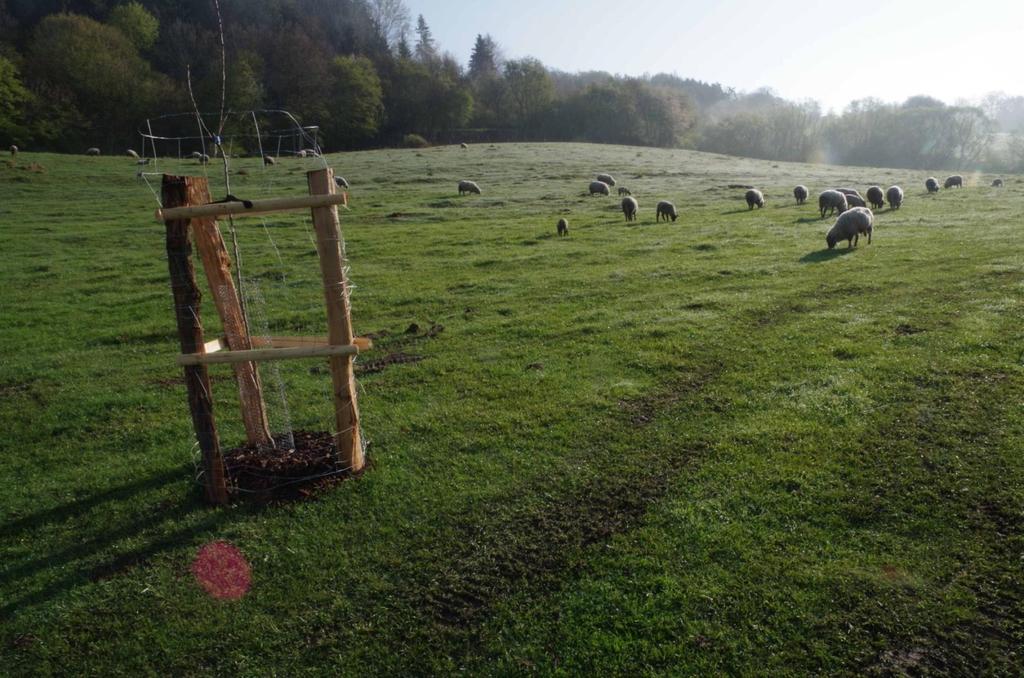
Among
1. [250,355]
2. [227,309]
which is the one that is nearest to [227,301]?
[227,309]

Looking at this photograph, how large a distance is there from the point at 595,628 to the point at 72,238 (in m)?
30.5

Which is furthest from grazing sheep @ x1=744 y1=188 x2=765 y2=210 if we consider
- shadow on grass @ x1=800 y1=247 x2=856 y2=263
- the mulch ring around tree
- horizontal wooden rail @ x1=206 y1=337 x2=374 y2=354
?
the mulch ring around tree

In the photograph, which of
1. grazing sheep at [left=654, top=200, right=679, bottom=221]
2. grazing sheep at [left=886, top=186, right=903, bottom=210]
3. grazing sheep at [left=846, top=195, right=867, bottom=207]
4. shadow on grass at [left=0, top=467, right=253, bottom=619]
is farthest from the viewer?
grazing sheep at [left=886, top=186, right=903, bottom=210]

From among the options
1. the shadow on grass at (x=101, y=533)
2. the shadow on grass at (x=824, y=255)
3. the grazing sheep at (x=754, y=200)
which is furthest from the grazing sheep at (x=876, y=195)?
the shadow on grass at (x=101, y=533)

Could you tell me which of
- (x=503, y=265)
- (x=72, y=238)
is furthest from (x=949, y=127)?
(x=72, y=238)

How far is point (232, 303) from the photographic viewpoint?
7.89 m

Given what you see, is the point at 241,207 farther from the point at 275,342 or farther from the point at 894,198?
the point at 894,198

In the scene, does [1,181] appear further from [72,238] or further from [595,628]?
[595,628]

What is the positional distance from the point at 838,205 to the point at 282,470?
1194 inches

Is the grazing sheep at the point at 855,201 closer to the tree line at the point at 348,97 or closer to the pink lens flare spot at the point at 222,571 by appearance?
the pink lens flare spot at the point at 222,571

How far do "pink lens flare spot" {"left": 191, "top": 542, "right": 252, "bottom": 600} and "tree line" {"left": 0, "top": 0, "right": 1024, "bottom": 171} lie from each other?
5898 cm

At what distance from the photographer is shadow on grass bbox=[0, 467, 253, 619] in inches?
246

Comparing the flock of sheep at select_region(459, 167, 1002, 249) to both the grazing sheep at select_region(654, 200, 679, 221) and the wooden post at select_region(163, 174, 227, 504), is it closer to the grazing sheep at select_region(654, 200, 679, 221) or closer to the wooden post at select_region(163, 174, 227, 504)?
the grazing sheep at select_region(654, 200, 679, 221)

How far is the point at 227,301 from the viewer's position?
7.85 meters
